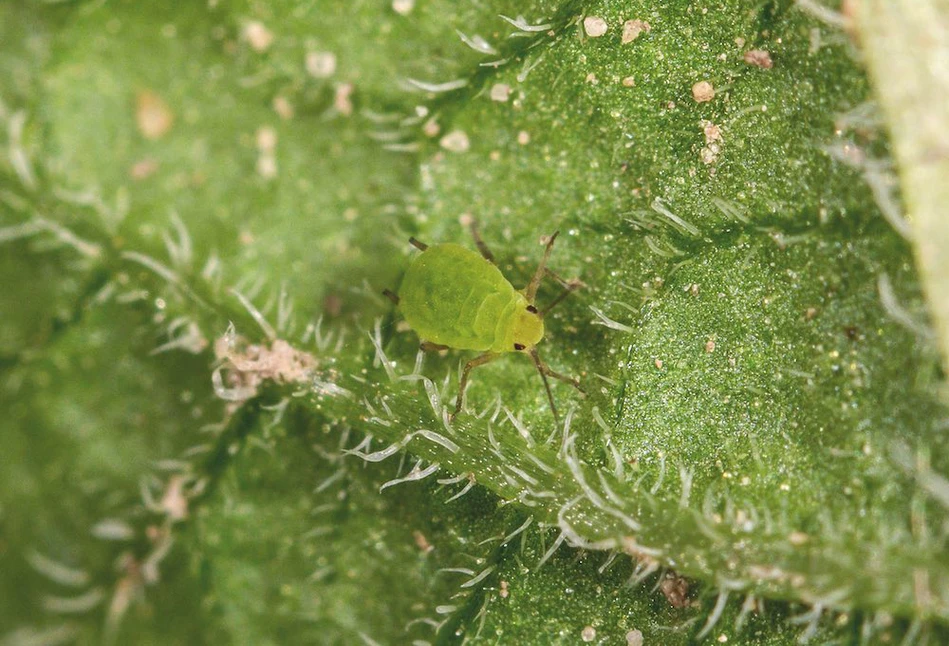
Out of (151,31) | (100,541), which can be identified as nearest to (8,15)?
(151,31)

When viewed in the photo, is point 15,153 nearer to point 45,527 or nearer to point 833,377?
point 45,527

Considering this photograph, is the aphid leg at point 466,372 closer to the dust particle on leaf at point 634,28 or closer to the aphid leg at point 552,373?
the aphid leg at point 552,373

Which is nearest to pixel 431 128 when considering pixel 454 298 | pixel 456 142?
pixel 456 142

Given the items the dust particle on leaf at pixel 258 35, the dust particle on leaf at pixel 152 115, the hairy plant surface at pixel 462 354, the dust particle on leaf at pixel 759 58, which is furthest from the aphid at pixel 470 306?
the dust particle on leaf at pixel 152 115

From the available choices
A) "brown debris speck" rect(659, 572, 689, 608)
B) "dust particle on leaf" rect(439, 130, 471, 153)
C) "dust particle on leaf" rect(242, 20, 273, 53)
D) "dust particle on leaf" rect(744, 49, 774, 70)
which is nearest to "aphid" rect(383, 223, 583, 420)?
"dust particle on leaf" rect(439, 130, 471, 153)

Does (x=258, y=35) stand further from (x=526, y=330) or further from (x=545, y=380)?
(x=545, y=380)

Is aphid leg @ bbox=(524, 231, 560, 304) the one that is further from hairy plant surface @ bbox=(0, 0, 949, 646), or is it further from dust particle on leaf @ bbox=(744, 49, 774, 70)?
dust particle on leaf @ bbox=(744, 49, 774, 70)
